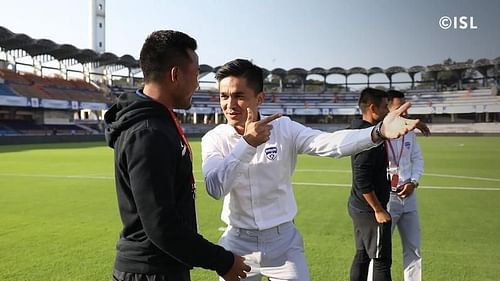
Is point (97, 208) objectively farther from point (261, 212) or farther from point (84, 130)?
point (84, 130)

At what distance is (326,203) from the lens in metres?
9.38

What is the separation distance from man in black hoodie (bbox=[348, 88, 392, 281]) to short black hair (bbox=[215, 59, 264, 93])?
4.76 ft

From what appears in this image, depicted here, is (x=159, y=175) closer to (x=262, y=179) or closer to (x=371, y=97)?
(x=262, y=179)

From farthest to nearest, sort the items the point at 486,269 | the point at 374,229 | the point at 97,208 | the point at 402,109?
the point at 97,208 → the point at 486,269 → the point at 374,229 → the point at 402,109

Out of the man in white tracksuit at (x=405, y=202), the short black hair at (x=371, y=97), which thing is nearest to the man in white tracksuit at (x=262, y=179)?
the short black hair at (x=371, y=97)

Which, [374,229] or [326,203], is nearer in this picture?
[374,229]

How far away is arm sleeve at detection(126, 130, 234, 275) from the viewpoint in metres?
1.80

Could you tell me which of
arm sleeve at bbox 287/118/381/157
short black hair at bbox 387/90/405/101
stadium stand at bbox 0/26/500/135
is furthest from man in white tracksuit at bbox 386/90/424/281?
stadium stand at bbox 0/26/500/135

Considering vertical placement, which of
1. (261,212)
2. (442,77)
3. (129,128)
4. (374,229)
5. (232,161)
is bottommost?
(374,229)

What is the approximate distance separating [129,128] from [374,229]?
2.77 meters

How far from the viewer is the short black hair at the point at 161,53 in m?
2.02

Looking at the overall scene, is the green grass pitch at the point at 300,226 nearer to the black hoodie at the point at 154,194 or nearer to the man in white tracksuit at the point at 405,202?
the man in white tracksuit at the point at 405,202

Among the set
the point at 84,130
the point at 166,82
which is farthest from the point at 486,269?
the point at 84,130

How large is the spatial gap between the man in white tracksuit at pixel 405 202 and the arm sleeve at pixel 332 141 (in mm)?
1862
